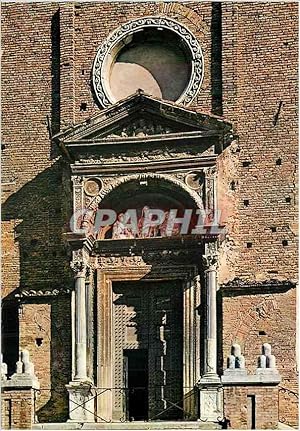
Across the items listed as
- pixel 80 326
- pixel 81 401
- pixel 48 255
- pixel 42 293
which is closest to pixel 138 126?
pixel 48 255

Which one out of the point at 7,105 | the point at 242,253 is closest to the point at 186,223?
the point at 242,253

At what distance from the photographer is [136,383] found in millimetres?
23453

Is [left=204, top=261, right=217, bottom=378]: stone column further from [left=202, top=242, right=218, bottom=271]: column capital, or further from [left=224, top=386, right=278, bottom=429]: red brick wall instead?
[left=224, top=386, right=278, bottom=429]: red brick wall

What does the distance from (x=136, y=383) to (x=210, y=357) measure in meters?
1.58

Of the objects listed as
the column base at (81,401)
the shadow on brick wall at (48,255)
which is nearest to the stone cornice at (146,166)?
the shadow on brick wall at (48,255)

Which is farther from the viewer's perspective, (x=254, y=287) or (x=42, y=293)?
(x=42, y=293)

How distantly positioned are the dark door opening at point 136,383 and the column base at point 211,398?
1.34 m

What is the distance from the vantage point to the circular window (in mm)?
24375

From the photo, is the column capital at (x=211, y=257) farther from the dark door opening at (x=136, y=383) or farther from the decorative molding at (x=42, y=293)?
the decorative molding at (x=42, y=293)

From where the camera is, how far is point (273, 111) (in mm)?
23781

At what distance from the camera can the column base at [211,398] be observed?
72.8 ft

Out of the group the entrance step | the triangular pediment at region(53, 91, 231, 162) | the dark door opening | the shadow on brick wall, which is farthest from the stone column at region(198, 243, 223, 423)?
the shadow on brick wall

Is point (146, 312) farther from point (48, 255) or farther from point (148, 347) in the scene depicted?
point (48, 255)

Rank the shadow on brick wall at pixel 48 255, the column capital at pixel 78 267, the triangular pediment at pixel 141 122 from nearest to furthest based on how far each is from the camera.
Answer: the triangular pediment at pixel 141 122
the column capital at pixel 78 267
the shadow on brick wall at pixel 48 255
